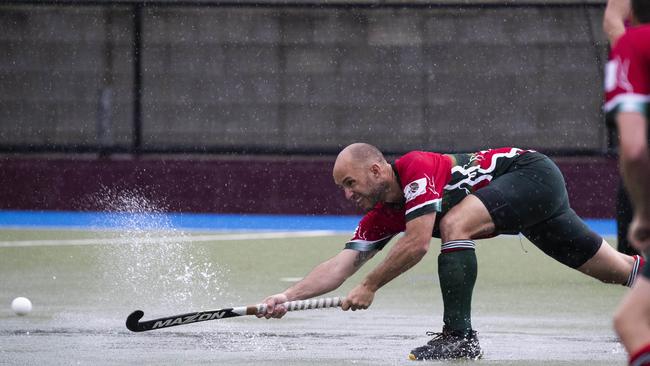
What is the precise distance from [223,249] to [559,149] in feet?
17.5

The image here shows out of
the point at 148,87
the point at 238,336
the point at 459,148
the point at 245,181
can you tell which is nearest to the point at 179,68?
the point at 148,87

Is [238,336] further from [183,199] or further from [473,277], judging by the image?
[183,199]

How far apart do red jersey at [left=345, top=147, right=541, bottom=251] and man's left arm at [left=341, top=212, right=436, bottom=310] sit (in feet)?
0.17

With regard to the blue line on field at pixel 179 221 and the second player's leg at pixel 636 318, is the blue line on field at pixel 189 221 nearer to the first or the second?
the blue line on field at pixel 179 221

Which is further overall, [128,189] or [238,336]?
[128,189]

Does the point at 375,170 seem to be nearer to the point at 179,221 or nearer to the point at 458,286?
the point at 458,286

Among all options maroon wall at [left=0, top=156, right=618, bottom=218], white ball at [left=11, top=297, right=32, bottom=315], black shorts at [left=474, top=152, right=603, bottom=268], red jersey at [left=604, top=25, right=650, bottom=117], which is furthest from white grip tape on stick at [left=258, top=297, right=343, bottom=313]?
maroon wall at [left=0, top=156, right=618, bottom=218]

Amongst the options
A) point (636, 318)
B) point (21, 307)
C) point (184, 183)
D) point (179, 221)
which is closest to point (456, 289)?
point (636, 318)

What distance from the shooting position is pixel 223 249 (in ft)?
41.9

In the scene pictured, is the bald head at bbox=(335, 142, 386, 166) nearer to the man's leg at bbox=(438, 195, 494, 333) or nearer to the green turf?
the man's leg at bbox=(438, 195, 494, 333)

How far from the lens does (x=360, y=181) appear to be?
20.8 ft

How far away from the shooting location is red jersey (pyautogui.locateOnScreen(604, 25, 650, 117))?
3908mm

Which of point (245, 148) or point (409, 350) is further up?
point (245, 148)

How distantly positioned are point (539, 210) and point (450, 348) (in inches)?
31.2
